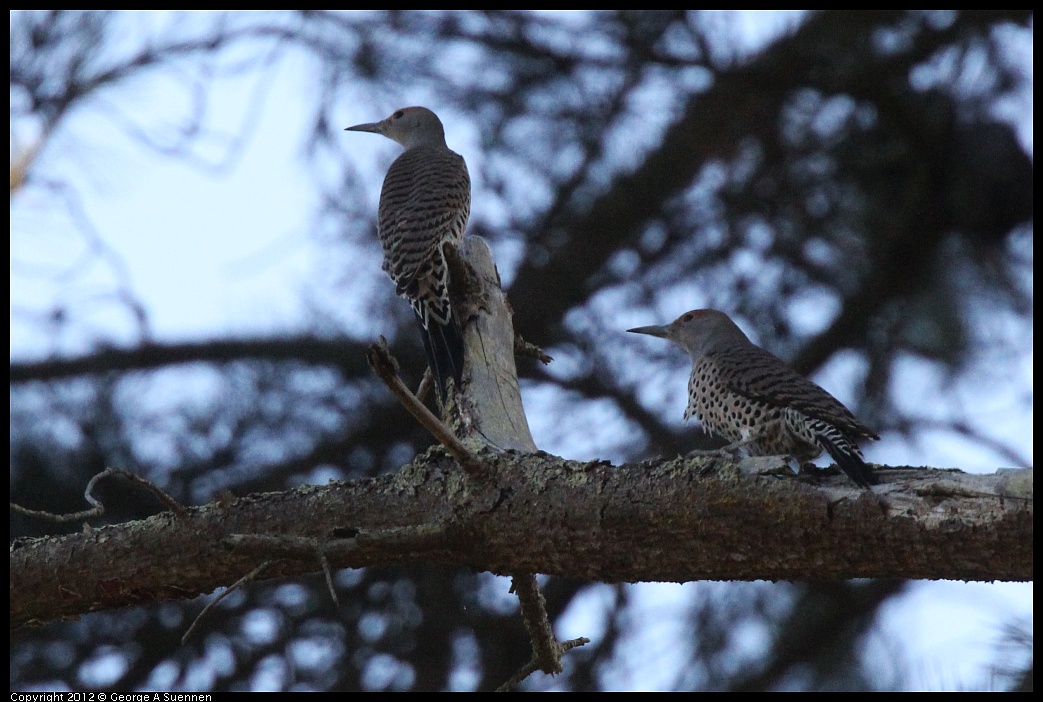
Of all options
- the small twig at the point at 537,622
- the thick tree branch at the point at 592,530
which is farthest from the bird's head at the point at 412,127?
the small twig at the point at 537,622

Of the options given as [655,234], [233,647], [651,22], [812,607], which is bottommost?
[233,647]

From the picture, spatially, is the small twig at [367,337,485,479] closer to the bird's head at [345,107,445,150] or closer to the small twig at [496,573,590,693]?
the small twig at [496,573,590,693]

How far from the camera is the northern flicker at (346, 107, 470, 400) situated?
12.3 feet

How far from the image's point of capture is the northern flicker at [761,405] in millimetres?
3410

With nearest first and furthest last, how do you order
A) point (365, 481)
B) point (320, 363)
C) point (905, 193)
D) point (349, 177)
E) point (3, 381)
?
point (365, 481) → point (3, 381) → point (320, 363) → point (905, 193) → point (349, 177)

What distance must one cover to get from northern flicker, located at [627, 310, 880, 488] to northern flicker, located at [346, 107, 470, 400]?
40.4 inches

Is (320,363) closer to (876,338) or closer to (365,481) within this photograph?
(365,481)

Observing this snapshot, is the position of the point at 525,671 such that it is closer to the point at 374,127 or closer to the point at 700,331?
the point at 700,331

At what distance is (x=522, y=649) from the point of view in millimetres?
4816

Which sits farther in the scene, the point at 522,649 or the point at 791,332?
the point at 791,332

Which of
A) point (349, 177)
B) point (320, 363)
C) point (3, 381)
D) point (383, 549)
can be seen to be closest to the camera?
point (383, 549)

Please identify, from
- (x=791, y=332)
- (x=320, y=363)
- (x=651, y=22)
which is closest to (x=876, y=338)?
(x=791, y=332)

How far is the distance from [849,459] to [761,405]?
114 centimetres

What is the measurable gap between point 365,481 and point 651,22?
3.64m
